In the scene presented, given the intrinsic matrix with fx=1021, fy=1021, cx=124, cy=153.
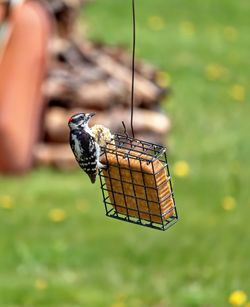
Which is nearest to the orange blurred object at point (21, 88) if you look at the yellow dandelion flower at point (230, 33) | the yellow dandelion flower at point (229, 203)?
the yellow dandelion flower at point (229, 203)

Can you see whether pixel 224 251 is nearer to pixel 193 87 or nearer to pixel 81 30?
pixel 193 87

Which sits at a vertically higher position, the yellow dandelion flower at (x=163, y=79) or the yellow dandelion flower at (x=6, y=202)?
the yellow dandelion flower at (x=163, y=79)

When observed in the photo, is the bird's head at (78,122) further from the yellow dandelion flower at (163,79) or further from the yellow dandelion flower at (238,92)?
the yellow dandelion flower at (238,92)

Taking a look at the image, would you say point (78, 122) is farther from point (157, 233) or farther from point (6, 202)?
point (6, 202)

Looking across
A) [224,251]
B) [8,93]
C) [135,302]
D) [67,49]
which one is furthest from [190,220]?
[67,49]

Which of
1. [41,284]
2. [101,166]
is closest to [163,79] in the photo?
[41,284]

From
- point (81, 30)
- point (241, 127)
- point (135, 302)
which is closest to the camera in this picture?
point (135, 302)

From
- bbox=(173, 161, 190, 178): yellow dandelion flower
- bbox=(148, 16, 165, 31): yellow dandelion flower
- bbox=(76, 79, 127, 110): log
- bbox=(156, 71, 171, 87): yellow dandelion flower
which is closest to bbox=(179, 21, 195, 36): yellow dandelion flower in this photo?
bbox=(148, 16, 165, 31): yellow dandelion flower
